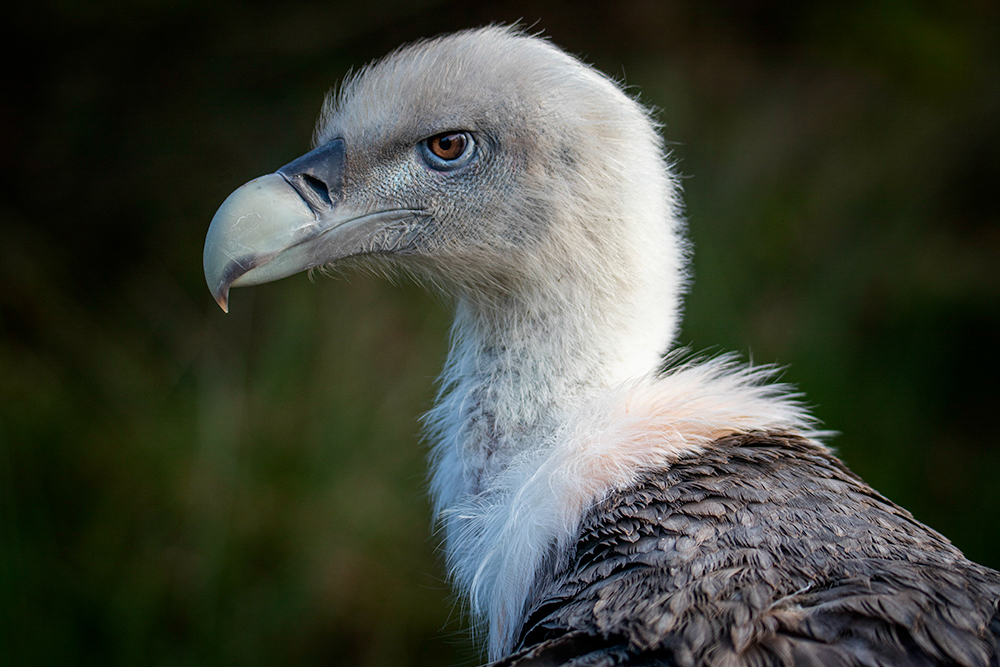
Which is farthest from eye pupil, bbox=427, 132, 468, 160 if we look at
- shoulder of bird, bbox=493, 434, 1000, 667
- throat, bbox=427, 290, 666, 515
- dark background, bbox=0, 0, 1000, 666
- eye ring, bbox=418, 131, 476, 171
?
dark background, bbox=0, 0, 1000, 666

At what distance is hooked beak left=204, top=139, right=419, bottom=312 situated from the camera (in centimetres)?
178

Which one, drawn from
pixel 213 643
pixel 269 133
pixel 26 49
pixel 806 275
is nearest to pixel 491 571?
pixel 213 643

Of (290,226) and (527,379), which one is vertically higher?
(290,226)

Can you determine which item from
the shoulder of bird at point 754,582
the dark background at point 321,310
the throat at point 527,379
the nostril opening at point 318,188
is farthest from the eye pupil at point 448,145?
the dark background at point 321,310

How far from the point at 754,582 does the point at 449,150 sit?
112cm

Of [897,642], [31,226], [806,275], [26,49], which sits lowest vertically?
[897,642]

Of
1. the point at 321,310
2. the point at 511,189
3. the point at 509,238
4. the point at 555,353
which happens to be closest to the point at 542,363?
the point at 555,353

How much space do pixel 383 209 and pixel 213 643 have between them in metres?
2.00

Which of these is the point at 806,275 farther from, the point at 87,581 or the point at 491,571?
the point at 87,581

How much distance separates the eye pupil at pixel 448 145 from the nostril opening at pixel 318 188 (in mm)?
259

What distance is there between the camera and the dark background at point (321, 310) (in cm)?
331

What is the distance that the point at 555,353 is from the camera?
6.23 feet

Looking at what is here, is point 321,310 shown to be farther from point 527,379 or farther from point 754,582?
point 754,582

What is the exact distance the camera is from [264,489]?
11.5 feet
